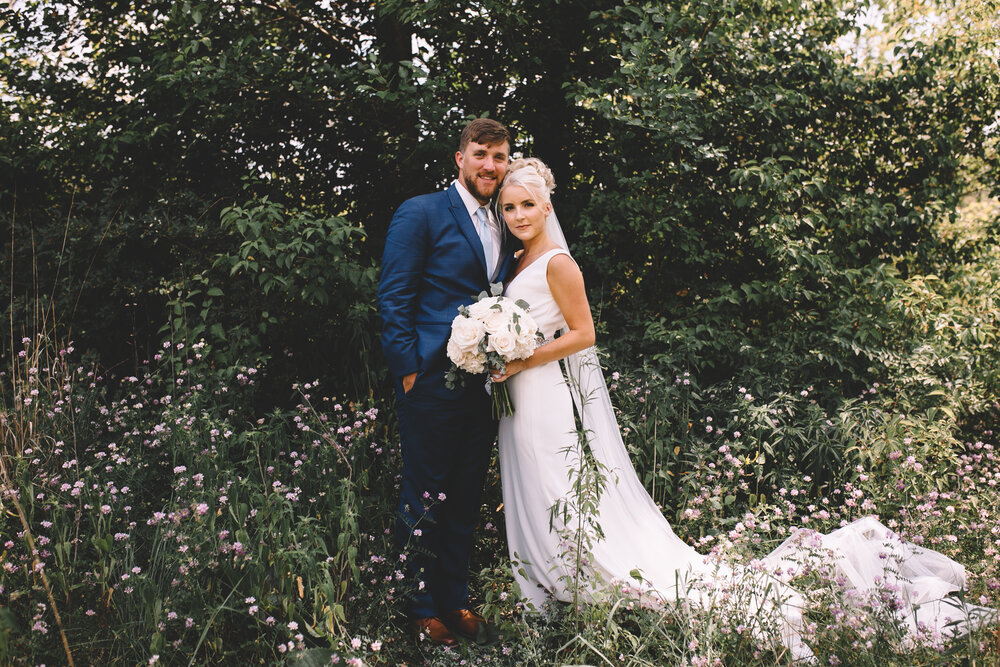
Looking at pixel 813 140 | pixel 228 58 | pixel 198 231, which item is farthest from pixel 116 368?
pixel 813 140

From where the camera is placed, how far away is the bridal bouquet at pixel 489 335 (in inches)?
112

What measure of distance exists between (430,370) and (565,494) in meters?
0.80

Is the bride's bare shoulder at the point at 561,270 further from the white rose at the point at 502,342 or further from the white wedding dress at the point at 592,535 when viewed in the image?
the white rose at the point at 502,342

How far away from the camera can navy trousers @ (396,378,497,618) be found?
3.08m

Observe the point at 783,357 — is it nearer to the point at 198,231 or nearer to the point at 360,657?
the point at 360,657

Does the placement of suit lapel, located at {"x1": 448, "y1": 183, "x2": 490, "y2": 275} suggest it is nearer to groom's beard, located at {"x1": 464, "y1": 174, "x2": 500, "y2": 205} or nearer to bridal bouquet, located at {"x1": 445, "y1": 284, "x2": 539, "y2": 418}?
groom's beard, located at {"x1": 464, "y1": 174, "x2": 500, "y2": 205}

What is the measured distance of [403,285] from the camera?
10.1 ft

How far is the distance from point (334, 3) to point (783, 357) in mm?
4478

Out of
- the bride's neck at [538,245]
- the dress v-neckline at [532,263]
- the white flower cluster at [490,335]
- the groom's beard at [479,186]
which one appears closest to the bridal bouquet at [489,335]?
the white flower cluster at [490,335]

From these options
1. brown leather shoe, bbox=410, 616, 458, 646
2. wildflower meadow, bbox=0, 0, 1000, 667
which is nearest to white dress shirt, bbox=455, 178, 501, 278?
wildflower meadow, bbox=0, 0, 1000, 667

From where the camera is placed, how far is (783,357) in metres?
4.79

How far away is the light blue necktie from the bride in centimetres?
10

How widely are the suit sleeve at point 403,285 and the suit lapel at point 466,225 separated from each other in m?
0.15

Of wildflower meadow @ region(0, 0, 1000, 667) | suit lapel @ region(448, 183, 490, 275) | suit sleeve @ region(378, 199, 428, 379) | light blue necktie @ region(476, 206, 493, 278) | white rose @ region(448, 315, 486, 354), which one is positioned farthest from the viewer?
wildflower meadow @ region(0, 0, 1000, 667)
